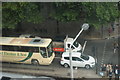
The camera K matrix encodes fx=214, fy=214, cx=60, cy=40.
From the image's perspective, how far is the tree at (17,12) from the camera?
72.7ft

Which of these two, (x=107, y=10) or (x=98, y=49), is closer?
(x=107, y=10)

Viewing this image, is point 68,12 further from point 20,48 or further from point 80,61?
point 20,48

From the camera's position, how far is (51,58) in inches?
840

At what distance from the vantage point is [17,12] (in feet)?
74.9

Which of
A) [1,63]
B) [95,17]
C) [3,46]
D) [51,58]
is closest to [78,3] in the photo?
[95,17]

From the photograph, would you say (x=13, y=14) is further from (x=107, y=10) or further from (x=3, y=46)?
(x=107, y=10)

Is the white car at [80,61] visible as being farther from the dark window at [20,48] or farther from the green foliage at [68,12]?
the green foliage at [68,12]

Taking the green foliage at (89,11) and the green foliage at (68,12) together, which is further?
the green foliage at (68,12)

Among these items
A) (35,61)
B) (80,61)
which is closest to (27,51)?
(35,61)

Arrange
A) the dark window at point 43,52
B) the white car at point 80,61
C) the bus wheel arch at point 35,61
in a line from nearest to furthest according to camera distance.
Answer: the dark window at point 43,52
the white car at point 80,61
the bus wheel arch at point 35,61

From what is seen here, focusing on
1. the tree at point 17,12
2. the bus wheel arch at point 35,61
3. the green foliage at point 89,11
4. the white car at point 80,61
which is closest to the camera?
the white car at point 80,61

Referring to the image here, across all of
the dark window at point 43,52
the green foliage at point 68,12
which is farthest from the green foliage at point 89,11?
the dark window at point 43,52

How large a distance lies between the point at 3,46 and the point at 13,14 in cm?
414

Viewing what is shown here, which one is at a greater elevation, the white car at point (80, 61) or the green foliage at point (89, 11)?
the green foliage at point (89, 11)
